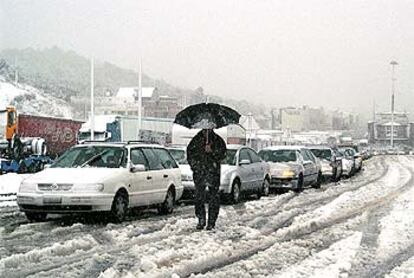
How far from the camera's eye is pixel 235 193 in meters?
19.0

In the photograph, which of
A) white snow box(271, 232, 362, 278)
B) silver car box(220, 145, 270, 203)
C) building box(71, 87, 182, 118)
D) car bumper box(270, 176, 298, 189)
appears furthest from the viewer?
building box(71, 87, 182, 118)

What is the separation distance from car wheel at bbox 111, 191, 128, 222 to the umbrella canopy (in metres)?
2.01

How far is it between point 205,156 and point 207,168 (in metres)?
0.21

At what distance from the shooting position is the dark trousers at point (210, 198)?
12461 millimetres

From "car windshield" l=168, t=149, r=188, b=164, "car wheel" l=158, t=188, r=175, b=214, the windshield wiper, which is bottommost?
"car wheel" l=158, t=188, r=175, b=214

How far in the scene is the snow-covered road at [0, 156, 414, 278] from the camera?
872 centimetres

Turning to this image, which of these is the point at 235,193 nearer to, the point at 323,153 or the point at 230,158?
the point at 230,158

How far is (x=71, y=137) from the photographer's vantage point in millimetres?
47781

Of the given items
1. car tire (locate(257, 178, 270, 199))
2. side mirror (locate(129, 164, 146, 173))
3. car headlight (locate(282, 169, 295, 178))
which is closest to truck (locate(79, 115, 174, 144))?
car headlight (locate(282, 169, 295, 178))

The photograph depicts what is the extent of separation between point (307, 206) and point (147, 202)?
16.5 feet

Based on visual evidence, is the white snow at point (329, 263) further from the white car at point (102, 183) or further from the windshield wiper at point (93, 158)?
the windshield wiper at point (93, 158)

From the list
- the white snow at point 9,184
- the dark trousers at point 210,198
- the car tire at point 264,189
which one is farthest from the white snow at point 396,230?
the white snow at point 9,184

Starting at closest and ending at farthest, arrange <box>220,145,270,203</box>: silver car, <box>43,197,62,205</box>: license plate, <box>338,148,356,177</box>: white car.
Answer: <box>43,197,62,205</box>: license plate → <box>220,145,270,203</box>: silver car → <box>338,148,356,177</box>: white car

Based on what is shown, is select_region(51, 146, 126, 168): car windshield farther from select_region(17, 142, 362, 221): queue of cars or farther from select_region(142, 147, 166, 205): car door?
select_region(142, 147, 166, 205): car door
